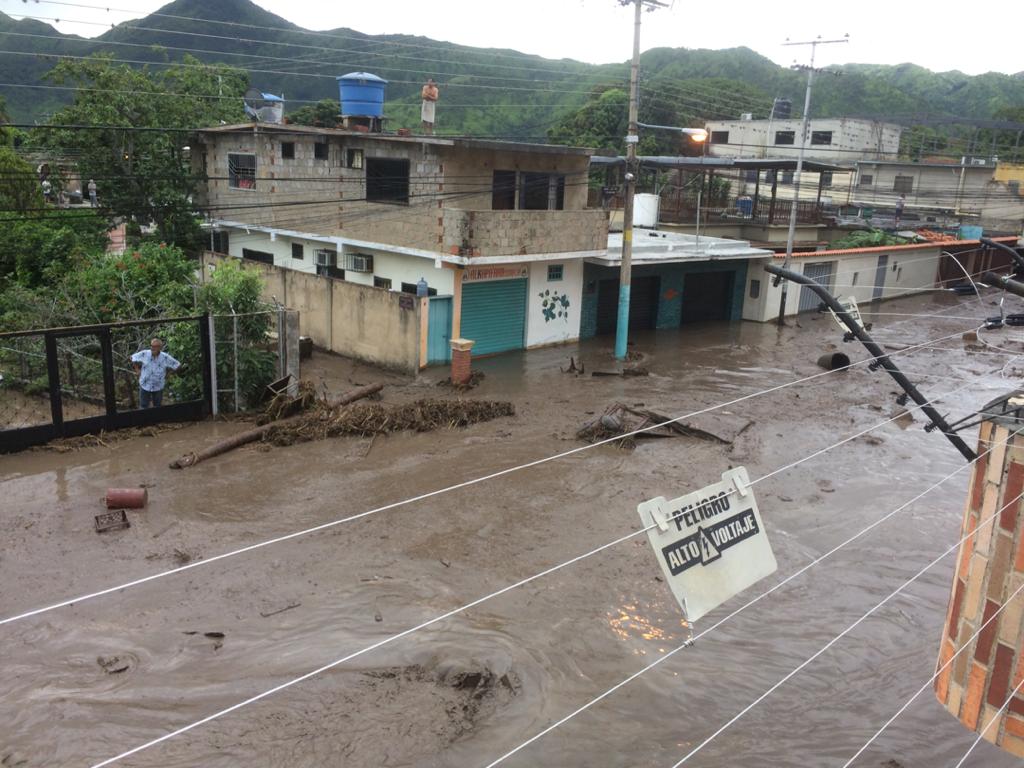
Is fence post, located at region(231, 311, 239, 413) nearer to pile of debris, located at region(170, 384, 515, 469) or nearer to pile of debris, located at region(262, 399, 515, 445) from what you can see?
pile of debris, located at region(170, 384, 515, 469)

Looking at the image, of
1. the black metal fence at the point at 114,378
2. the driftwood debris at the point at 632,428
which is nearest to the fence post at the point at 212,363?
the black metal fence at the point at 114,378

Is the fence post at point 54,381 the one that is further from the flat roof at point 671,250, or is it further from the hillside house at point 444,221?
the flat roof at point 671,250

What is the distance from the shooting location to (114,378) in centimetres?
1404

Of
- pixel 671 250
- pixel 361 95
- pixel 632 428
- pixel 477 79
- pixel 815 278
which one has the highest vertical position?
pixel 477 79

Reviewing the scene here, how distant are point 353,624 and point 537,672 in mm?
2021

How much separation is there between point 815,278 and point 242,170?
2121 cm

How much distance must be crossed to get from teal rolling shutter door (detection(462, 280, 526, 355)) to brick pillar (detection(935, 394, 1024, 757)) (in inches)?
660

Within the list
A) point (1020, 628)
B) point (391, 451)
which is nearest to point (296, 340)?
point (391, 451)

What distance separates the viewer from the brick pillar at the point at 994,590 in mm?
4359

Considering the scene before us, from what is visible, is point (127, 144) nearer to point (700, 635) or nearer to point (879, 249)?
point (700, 635)

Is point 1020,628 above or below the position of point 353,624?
above

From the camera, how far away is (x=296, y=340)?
15523 millimetres

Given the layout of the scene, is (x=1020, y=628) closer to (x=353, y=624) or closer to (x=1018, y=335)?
(x=353, y=624)

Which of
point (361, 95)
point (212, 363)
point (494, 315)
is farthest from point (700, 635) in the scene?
point (361, 95)
